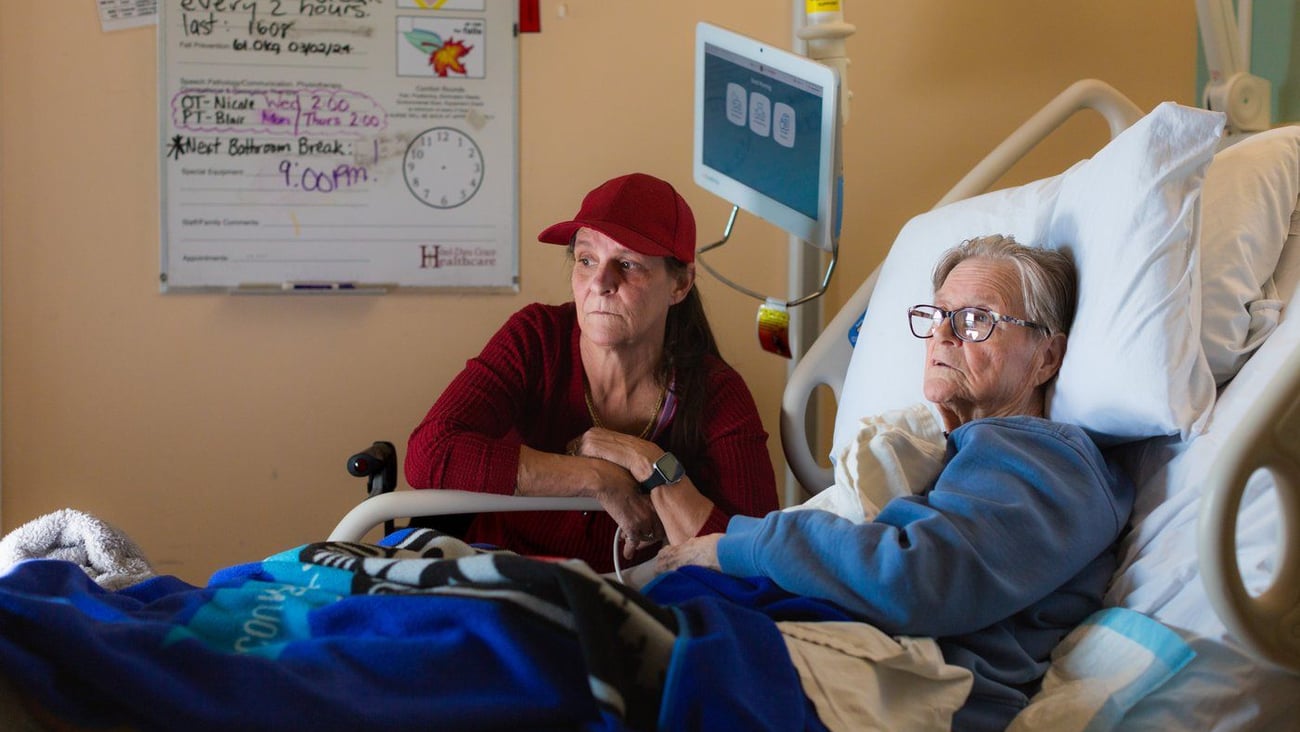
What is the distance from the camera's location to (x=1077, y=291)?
149cm

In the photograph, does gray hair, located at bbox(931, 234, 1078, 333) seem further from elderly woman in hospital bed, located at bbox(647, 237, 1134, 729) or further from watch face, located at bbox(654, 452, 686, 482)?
watch face, located at bbox(654, 452, 686, 482)

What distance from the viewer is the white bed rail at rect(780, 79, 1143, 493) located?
6.61 feet

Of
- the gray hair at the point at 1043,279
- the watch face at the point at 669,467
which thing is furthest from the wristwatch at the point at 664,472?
the gray hair at the point at 1043,279

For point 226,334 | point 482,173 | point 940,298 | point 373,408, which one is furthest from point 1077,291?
point 226,334

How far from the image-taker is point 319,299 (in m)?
2.35

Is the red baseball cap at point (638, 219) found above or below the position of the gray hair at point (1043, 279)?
above

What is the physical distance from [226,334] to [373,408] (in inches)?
12.3

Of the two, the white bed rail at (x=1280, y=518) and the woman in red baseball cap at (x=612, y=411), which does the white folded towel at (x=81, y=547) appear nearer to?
the woman in red baseball cap at (x=612, y=411)

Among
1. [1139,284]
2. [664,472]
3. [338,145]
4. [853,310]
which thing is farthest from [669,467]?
[338,145]

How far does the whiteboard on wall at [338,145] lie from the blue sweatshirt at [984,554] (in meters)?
1.23

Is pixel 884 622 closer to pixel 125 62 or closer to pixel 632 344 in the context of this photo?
→ pixel 632 344

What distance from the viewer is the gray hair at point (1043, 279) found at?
57.6 inches

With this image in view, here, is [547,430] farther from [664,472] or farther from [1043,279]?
[1043,279]

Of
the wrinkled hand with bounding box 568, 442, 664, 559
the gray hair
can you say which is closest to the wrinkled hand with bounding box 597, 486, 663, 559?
the wrinkled hand with bounding box 568, 442, 664, 559
